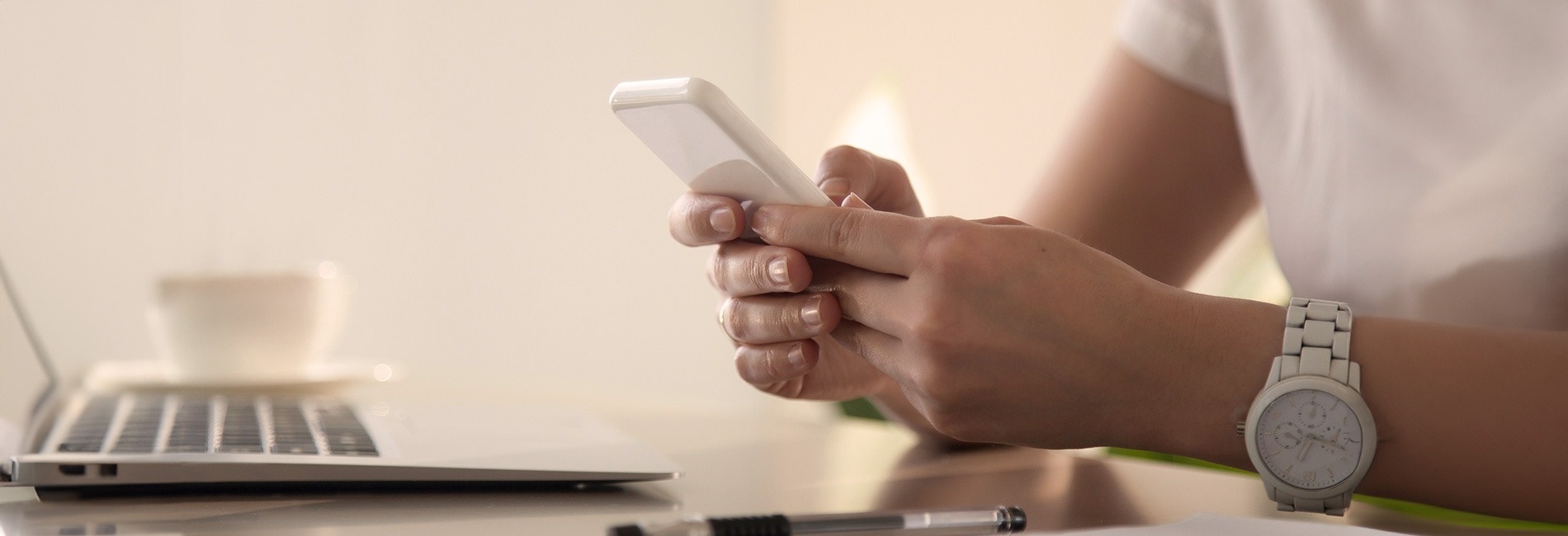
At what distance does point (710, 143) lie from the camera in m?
0.45

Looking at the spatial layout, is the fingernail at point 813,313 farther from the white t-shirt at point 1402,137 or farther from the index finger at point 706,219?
the white t-shirt at point 1402,137

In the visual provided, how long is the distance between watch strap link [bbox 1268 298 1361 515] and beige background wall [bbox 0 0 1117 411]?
0.95 metres

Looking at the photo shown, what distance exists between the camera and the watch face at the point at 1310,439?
461 millimetres

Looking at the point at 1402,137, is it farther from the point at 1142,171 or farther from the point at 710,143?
the point at 710,143

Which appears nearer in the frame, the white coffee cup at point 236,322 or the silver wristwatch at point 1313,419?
the silver wristwatch at point 1313,419

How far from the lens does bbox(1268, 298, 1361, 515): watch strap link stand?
464 millimetres

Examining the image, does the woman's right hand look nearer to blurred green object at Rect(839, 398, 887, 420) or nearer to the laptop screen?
the laptop screen

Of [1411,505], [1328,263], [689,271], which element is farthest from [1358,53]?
[689,271]

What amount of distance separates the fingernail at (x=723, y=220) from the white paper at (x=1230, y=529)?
20cm

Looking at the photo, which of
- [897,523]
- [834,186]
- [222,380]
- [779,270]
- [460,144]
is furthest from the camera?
[460,144]

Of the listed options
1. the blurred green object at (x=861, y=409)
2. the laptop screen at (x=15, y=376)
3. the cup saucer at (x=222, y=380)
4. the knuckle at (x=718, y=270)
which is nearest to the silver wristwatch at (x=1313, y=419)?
the knuckle at (x=718, y=270)

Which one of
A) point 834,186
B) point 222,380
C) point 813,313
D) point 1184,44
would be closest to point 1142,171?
point 1184,44

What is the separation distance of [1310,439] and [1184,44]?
0.46 m

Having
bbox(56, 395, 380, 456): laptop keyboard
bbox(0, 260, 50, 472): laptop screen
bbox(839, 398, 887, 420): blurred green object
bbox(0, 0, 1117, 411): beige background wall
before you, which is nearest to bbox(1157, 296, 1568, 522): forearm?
bbox(56, 395, 380, 456): laptop keyboard
